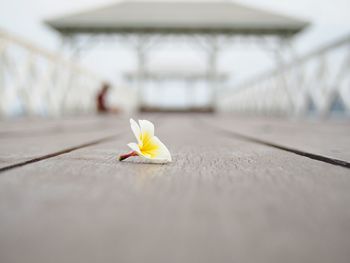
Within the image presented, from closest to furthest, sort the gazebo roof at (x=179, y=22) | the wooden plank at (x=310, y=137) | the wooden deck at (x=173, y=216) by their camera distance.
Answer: the wooden deck at (x=173, y=216), the wooden plank at (x=310, y=137), the gazebo roof at (x=179, y=22)

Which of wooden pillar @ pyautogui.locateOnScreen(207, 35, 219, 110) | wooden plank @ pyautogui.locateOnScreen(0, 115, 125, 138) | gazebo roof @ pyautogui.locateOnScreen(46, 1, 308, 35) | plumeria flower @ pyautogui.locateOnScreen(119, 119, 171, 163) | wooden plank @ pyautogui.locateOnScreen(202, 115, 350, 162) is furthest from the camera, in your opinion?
wooden pillar @ pyautogui.locateOnScreen(207, 35, 219, 110)

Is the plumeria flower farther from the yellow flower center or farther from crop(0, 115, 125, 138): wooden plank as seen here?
crop(0, 115, 125, 138): wooden plank

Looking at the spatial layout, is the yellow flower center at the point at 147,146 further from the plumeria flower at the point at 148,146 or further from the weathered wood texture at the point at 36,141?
the weathered wood texture at the point at 36,141

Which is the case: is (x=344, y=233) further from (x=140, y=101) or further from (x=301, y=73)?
(x=140, y=101)

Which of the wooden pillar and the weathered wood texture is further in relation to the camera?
the wooden pillar

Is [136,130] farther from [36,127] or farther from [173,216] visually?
[36,127]

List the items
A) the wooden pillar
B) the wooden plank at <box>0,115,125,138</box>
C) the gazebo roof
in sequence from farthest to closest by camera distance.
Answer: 1. the wooden pillar
2. the gazebo roof
3. the wooden plank at <box>0,115,125,138</box>

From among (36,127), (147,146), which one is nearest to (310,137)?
(147,146)

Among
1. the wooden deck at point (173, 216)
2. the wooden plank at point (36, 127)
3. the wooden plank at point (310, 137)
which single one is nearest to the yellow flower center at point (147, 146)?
the wooden deck at point (173, 216)

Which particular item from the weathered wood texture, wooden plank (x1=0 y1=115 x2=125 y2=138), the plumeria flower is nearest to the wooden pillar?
wooden plank (x1=0 y1=115 x2=125 y2=138)
